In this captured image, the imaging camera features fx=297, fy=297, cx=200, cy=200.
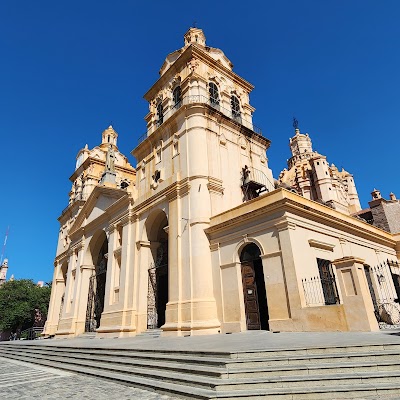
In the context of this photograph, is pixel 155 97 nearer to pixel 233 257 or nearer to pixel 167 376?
pixel 233 257

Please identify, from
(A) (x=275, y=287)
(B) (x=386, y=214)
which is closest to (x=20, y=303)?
(A) (x=275, y=287)

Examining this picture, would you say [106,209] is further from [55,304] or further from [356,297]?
[356,297]

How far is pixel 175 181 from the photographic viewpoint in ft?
59.4

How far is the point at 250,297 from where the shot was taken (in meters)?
14.3

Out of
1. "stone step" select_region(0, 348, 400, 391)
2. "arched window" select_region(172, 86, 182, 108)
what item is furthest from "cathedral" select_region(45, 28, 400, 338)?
"stone step" select_region(0, 348, 400, 391)

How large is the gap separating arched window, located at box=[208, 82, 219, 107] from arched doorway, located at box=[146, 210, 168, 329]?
9157mm

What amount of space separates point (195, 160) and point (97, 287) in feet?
50.3

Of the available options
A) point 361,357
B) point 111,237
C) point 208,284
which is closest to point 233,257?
point 208,284

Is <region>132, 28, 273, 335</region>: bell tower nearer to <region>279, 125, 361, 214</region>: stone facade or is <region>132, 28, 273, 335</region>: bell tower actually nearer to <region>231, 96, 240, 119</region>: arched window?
<region>231, 96, 240, 119</region>: arched window

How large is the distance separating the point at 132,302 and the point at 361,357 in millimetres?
15189

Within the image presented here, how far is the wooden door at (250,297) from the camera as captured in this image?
13.9 m

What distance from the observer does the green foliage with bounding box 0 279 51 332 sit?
44.3m

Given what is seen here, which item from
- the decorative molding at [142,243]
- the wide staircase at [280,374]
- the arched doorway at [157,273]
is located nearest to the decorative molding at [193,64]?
the arched doorway at [157,273]

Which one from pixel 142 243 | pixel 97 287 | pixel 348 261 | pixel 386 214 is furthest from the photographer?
pixel 97 287
